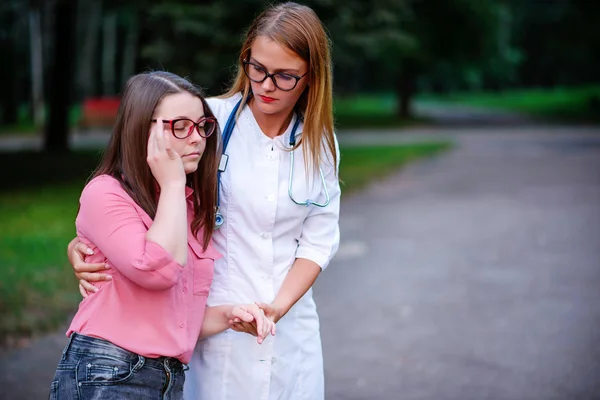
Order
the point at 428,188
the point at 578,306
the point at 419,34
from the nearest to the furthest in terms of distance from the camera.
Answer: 1. the point at 578,306
2. the point at 428,188
3. the point at 419,34

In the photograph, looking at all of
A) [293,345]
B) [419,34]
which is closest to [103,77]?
[419,34]

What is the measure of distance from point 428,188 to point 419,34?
1928 cm

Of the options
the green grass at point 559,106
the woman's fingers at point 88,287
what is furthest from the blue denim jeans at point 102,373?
the green grass at point 559,106

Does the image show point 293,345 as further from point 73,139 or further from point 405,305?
point 73,139

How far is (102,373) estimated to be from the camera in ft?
7.12

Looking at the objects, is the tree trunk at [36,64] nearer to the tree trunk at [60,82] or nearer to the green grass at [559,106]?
the tree trunk at [60,82]

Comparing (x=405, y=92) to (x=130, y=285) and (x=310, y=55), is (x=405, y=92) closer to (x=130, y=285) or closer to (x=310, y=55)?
(x=310, y=55)

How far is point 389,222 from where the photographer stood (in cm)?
1028

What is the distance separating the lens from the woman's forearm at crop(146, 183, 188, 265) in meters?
2.15

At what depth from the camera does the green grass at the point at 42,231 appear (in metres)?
6.12

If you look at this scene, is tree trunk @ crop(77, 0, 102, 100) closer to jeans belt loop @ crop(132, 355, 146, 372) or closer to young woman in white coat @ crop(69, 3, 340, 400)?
young woman in white coat @ crop(69, 3, 340, 400)

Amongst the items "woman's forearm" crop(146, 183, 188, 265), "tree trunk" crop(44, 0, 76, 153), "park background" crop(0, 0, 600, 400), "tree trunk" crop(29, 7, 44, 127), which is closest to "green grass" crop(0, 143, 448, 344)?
"park background" crop(0, 0, 600, 400)

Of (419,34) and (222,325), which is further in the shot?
(419,34)

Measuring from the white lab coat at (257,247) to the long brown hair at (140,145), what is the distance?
4.7 inches
